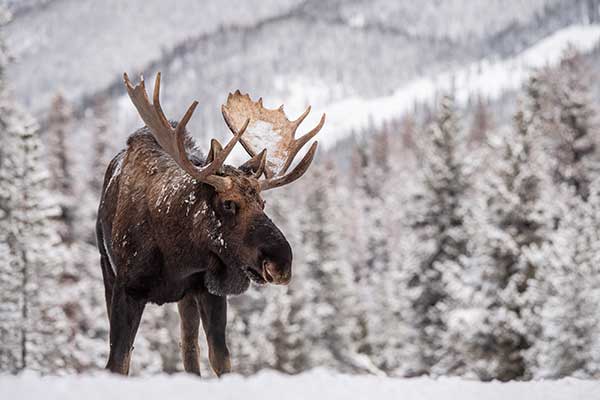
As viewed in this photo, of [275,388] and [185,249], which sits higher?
[185,249]

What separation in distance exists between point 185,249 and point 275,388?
84.8 inches

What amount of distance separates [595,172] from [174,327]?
20.4 m

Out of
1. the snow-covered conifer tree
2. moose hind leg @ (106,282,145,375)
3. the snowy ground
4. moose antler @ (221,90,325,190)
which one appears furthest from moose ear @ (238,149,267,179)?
the snow-covered conifer tree

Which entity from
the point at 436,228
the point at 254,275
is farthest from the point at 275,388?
the point at 436,228

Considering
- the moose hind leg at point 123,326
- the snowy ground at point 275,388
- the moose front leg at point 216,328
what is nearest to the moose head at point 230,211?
the moose front leg at point 216,328

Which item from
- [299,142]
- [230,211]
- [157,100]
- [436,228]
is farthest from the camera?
[436,228]

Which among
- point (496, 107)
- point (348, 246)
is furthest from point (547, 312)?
point (496, 107)

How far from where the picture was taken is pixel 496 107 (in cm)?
18088

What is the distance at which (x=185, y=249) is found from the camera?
4.91m

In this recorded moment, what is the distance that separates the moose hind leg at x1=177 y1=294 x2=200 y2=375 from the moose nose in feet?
4.42

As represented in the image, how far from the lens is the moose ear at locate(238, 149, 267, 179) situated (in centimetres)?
508

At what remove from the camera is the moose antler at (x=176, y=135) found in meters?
4.88

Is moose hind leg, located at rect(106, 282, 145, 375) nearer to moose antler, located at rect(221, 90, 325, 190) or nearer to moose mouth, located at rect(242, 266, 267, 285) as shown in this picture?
moose mouth, located at rect(242, 266, 267, 285)

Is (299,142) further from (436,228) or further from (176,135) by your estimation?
(436,228)
